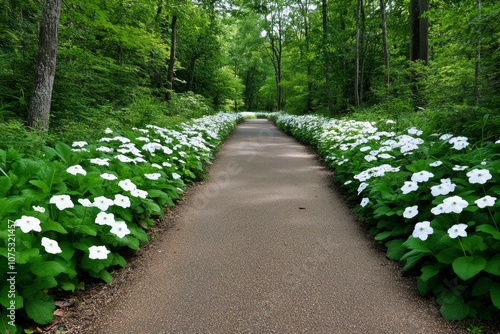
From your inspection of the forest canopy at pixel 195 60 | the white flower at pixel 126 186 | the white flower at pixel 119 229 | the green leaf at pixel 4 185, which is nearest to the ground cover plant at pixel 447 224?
the forest canopy at pixel 195 60

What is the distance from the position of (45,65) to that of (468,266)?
277 inches

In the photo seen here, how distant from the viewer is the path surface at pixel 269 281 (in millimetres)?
2309

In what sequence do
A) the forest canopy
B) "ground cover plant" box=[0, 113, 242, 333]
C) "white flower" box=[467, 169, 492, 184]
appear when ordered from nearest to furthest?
1. "ground cover plant" box=[0, 113, 242, 333]
2. "white flower" box=[467, 169, 492, 184]
3. the forest canopy

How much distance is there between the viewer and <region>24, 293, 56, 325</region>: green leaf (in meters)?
2.06

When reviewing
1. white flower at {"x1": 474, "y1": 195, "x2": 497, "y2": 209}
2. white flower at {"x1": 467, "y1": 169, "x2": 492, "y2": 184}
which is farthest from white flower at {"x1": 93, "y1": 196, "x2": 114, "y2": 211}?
white flower at {"x1": 467, "y1": 169, "x2": 492, "y2": 184}

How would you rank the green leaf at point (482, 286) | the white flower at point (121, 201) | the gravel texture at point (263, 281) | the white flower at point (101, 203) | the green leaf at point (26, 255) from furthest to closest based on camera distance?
the white flower at point (121, 201) < the white flower at point (101, 203) < the gravel texture at point (263, 281) < the green leaf at point (482, 286) < the green leaf at point (26, 255)

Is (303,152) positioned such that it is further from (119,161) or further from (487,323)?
(487,323)

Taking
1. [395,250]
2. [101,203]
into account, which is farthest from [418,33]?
[101,203]

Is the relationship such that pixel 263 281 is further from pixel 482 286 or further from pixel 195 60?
pixel 195 60

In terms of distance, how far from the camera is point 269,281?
2.86 metres

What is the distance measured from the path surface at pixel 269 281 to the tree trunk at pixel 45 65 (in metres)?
3.44

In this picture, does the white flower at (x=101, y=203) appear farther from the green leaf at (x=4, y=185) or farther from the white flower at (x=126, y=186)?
the green leaf at (x=4, y=185)

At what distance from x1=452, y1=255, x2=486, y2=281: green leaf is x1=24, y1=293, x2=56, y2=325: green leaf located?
2906 millimetres

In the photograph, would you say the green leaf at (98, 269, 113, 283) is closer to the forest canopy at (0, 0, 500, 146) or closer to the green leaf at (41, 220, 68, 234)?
the green leaf at (41, 220, 68, 234)
